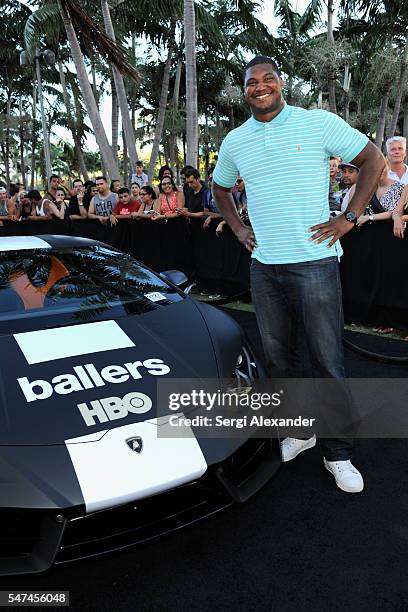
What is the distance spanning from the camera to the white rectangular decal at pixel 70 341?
218 cm

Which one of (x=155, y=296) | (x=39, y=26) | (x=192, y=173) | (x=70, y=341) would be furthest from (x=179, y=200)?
(x=39, y=26)

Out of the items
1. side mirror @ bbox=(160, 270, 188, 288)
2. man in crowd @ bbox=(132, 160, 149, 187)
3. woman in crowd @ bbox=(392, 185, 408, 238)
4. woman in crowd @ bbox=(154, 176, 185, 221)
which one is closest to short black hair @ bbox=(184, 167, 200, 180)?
woman in crowd @ bbox=(154, 176, 185, 221)

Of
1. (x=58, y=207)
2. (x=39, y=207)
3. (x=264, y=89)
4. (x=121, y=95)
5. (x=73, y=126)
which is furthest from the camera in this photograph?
(x=73, y=126)

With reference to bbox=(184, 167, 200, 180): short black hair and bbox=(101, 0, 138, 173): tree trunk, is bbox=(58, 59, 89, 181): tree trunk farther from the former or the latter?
bbox=(184, 167, 200, 180): short black hair

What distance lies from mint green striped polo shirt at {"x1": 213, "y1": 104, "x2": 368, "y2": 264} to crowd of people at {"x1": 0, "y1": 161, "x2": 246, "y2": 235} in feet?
12.8

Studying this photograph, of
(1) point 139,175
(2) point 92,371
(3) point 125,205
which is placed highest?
(1) point 139,175

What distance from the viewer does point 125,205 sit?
8289 millimetres

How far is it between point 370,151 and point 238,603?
1.88 meters

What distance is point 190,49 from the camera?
9.66 m

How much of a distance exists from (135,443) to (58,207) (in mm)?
9062

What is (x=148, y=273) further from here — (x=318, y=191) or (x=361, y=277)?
(x=361, y=277)

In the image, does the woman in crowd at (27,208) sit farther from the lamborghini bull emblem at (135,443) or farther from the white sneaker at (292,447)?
the lamborghini bull emblem at (135,443)

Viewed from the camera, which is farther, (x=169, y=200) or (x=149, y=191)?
(x=149, y=191)

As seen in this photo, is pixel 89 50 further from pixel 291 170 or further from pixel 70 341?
pixel 70 341
